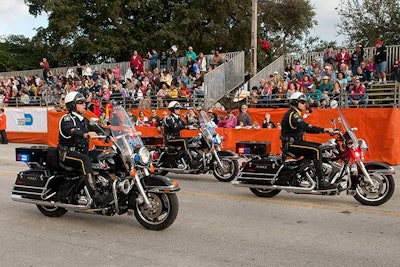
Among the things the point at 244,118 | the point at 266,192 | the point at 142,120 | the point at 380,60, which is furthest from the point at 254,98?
the point at 266,192

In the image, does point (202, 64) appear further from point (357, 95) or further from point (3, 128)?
point (3, 128)

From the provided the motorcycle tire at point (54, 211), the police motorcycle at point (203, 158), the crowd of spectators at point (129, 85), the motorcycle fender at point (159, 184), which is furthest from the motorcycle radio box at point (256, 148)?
the crowd of spectators at point (129, 85)

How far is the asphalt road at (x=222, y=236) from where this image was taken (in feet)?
17.5

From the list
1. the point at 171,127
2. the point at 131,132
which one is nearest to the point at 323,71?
the point at 171,127

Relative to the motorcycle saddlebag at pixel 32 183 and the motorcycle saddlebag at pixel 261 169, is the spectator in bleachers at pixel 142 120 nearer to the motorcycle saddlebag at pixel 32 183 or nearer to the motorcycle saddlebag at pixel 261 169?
the motorcycle saddlebag at pixel 261 169

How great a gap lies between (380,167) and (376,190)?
392 millimetres

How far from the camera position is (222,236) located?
6.25m

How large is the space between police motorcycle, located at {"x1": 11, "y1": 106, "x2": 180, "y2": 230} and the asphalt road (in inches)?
10.5

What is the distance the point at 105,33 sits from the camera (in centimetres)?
3472

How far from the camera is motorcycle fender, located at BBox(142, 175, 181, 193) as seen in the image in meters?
6.23

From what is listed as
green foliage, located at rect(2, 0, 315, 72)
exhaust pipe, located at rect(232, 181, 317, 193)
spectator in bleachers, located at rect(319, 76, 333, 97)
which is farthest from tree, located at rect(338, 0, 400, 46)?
exhaust pipe, located at rect(232, 181, 317, 193)

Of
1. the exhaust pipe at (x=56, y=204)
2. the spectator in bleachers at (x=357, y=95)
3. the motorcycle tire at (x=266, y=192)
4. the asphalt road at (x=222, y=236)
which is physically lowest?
the asphalt road at (x=222, y=236)

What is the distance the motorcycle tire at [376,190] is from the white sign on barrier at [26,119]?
16877mm

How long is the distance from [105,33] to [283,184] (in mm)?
28651
